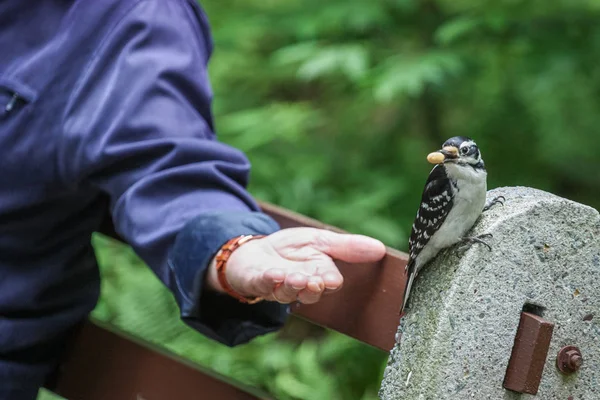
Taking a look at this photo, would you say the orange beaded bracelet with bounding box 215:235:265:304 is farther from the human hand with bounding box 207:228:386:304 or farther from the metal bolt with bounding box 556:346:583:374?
the metal bolt with bounding box 556:346:583:374

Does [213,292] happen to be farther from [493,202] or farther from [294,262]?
[493,202]

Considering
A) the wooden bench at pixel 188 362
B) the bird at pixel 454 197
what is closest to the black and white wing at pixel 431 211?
the bird at pixel 454 197

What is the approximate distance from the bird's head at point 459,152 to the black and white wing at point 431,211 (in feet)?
0.10

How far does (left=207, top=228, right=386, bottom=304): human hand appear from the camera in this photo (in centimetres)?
100

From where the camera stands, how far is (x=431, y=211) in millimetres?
1058

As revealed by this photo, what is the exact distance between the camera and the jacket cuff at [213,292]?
1.14 metres

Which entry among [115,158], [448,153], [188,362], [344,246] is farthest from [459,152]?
[188,362]

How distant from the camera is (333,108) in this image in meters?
3.59

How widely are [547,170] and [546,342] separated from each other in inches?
79.5

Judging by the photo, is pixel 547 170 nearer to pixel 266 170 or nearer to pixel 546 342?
pixel 266 170

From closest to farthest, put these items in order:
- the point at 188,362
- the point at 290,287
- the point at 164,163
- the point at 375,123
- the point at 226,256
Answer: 1. the point at 290,287
2. the point at 226,256
3. the point at 164,163
4. the point at 188,362
5. the point at 375,123

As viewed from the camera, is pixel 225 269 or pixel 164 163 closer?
pixel 225 269

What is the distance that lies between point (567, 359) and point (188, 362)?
2.58 ft

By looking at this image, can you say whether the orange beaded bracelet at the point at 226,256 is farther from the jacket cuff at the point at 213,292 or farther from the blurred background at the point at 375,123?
the blurred background at the point at 375,123
